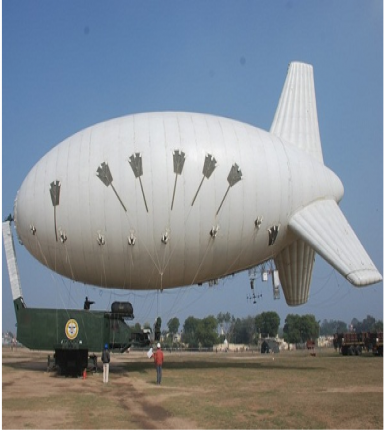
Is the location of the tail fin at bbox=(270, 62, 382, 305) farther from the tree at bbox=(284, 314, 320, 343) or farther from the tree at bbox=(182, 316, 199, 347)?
the tree at bbox=(182, 316, 199, 347)

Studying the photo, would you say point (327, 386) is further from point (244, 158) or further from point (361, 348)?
point (361, 348)

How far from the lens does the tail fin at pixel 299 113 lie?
28.7 metres

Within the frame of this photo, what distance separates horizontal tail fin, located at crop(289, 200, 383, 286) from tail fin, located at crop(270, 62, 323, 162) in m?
4.00

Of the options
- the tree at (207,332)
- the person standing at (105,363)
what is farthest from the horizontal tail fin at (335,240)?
the tree at (207,332)

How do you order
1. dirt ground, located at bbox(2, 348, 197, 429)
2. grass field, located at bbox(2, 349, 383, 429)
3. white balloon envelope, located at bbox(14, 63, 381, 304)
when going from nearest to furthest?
1. dirt ground, located at bbox(2, 348, 197, 429)
2. grass field, located at bbox(2, 349, 383, 429)
3. white balloon envelope, located at bbox(14, 63, 381, 304)

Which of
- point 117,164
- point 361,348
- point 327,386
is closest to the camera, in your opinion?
point 327,386

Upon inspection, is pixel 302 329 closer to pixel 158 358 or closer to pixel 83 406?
pixel 158 358

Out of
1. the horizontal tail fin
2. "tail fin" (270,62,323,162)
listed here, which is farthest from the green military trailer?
"tail fin" (270,62,323,162)

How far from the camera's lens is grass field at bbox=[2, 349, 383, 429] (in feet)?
39.1

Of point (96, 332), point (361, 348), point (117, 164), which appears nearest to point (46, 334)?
point (96, 332)

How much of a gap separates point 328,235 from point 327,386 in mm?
7749

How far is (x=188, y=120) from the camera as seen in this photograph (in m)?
24.5

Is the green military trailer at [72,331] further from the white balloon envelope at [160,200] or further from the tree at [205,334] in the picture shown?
the tree at [205,334]

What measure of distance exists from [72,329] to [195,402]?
10269 millimetres
